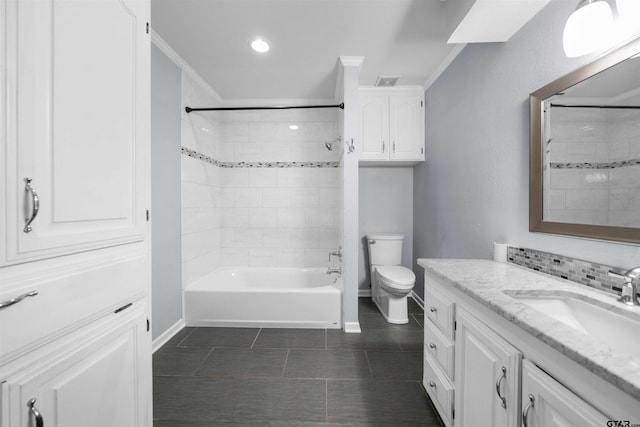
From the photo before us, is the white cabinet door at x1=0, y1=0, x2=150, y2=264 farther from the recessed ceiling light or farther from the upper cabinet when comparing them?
the upper cabinet

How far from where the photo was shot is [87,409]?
0.86m

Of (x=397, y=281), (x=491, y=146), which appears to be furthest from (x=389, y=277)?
(x=491, y=146)

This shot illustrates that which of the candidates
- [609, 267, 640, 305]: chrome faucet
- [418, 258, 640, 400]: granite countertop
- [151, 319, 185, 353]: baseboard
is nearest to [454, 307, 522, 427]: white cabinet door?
[418, 258, 640, 400]: granite countertop

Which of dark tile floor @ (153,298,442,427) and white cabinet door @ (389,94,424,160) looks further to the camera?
white cabinet door @ (389,94,424,160)

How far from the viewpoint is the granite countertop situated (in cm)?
53

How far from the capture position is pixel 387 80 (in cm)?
277

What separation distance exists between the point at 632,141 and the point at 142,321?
2.08 meters

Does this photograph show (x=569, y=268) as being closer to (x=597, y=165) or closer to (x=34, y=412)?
(x=597, y=165)

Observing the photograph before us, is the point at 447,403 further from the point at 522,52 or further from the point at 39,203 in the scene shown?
the point at 522,52

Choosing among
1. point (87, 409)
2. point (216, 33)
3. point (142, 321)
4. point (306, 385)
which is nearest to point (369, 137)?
point (216, 33)

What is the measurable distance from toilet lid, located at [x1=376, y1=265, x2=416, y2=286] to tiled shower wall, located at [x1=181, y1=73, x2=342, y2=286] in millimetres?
815

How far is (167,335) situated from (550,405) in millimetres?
2563

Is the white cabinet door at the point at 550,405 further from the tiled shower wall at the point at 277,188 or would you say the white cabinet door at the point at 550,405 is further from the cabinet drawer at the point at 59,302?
the tiled shower wall at the point at 277,188

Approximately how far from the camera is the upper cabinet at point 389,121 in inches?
116
